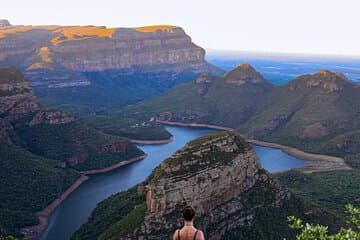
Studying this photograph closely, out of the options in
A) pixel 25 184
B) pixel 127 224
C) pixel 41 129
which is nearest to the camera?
pixel 127 224

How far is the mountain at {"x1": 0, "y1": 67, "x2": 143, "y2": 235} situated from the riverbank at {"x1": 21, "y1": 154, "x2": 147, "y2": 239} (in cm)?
115

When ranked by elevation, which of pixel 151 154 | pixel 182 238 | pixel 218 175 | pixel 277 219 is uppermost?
pixel 182 238

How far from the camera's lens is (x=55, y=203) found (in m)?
116

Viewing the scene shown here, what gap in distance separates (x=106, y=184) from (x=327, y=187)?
53.4 meters

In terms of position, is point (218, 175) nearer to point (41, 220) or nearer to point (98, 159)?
point (41, 220)

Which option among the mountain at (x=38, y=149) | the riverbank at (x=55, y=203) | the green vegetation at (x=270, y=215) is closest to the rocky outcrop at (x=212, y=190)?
the green vegetation at (x=270, y=215)

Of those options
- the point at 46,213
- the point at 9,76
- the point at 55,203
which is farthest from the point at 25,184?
the point at 9,76

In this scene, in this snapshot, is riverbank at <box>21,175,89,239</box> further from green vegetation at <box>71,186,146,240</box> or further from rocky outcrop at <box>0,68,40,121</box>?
rocky outcrop at <box>0,68,40,121</box>

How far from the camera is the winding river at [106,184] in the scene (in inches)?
4050

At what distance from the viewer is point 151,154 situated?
583 feet

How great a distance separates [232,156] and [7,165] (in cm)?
5799

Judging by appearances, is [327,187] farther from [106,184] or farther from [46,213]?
[46,213]

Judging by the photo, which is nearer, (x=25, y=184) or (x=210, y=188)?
(x=210, y=188)

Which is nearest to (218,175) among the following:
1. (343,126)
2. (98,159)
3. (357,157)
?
(98,159)
